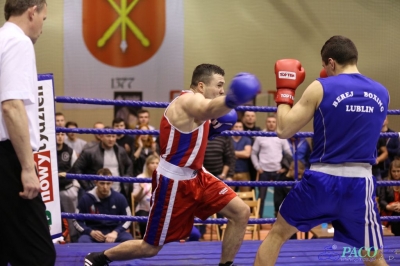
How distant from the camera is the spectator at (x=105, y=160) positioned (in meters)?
5.68

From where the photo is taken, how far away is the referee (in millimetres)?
2246

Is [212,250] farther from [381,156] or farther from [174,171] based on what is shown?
[381,156]

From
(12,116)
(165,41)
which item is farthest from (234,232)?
(165,41)

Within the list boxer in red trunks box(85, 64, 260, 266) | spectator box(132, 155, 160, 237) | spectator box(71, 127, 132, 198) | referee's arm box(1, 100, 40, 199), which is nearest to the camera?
referee's arm box(1, 100, 40, 199)

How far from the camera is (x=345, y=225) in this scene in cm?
291

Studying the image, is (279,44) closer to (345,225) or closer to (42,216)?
(345,225)

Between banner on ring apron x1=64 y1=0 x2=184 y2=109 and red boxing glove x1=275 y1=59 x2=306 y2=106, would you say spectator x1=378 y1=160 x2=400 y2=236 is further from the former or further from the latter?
banner on ring apron x1=64 y1=0 x2=184 y2=109

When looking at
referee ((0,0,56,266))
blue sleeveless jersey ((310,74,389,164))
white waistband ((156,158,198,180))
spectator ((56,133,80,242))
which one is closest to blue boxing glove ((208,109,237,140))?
white waistband ((156,158,198,180))

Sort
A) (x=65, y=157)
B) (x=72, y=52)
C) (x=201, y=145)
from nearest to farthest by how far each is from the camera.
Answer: (x=201, y=145)
(x=65, y=157)
(x=72, y=52)

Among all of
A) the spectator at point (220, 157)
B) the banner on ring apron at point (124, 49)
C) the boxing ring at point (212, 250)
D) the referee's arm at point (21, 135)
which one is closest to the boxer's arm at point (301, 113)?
the boxing ring at point (212, 250)

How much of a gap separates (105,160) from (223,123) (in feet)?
8.19

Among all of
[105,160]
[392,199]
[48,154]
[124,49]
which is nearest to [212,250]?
[48,154]

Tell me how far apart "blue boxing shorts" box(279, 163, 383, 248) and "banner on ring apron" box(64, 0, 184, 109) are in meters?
5.32

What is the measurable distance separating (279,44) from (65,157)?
3.47m
